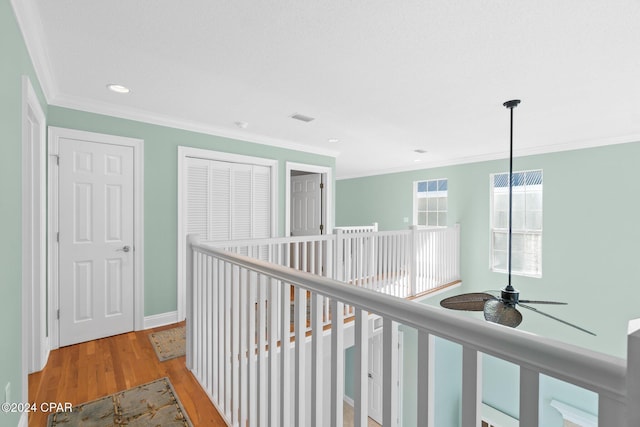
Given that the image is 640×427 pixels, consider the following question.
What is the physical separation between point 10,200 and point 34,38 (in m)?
1.09

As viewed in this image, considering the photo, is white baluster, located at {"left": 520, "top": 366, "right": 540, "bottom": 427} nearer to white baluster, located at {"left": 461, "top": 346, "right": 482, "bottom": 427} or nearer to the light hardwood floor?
white baluster, located at {"left": 461, "top": 346, "right": 482, "bottom": 427}

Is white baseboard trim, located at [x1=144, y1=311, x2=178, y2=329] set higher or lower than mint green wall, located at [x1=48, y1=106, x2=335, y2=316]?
lower

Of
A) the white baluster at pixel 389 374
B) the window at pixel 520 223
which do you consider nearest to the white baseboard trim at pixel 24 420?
the white baluster at pixel 389 374

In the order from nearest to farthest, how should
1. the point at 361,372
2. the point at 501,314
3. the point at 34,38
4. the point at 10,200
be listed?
the point at 361,372 → the point at 10,200 → the point at 34,38 → the point at 501,314

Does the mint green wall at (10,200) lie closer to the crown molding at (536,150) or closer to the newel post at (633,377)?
the newel post at (633,377)

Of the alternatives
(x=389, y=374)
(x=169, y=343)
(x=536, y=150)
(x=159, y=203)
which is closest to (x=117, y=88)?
(x=159, y=203)

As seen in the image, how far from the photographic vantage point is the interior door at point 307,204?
5457mm

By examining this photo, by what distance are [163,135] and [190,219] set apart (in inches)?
39.4

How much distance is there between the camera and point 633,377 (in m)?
0.43

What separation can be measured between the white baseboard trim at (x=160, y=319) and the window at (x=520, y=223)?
16.2ft

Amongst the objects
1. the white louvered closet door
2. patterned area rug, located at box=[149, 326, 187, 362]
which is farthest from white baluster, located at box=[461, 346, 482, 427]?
the white louvered closet door

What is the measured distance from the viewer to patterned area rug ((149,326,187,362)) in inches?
Result: 107

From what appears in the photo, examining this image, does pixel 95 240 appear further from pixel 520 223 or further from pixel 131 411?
pixel 520 223

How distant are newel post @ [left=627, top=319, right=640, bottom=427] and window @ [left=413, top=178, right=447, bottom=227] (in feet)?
19.5
